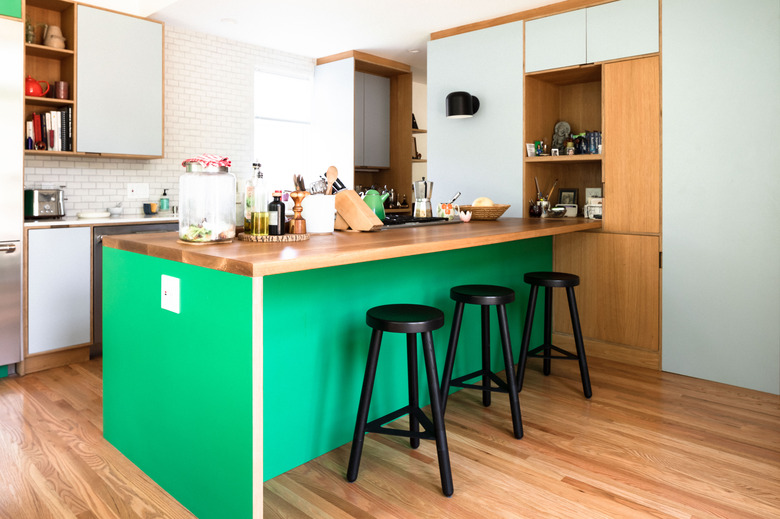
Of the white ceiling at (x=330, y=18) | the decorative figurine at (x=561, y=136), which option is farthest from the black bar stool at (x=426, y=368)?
the white ceiling at (x=330, y=18)

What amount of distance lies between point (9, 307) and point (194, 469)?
2.41 metres

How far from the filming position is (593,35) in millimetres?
3967

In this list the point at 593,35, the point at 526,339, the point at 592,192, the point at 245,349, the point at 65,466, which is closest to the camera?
the point at 245,349

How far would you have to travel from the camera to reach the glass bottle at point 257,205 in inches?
87.6

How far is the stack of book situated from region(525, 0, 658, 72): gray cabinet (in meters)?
3.58

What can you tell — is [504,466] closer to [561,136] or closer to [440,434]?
[440,434]

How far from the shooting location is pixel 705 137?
3502mm

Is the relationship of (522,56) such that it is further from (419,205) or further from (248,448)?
(248,448)

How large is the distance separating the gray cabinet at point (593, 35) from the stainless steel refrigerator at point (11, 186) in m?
3.62

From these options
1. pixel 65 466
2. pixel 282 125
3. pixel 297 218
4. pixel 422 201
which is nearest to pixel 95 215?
pixel 282 125

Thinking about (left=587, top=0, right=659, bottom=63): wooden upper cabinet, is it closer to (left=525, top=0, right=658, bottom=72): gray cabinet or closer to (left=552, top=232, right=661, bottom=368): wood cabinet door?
(left=525, top=0, right=658, bottom=72): gray cabinet

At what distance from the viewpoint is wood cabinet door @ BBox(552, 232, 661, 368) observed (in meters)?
3.82

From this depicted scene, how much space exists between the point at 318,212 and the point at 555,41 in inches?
106

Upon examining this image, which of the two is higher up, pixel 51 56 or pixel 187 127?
pixel 51 56
